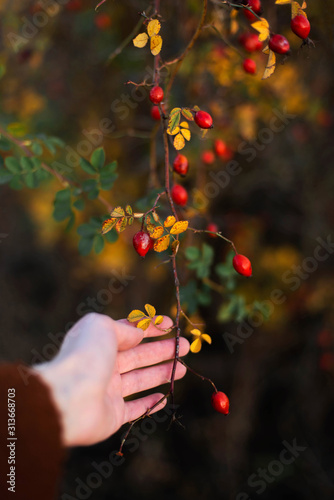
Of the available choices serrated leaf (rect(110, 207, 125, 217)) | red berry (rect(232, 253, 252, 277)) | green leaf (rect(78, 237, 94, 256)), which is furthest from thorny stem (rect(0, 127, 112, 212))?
red berry (rect(232, 253, 252, 277))

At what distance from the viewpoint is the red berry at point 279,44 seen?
940 millimetres

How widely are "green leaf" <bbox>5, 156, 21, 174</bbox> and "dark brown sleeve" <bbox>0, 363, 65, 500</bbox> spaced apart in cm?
61

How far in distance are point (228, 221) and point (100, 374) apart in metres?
1.56

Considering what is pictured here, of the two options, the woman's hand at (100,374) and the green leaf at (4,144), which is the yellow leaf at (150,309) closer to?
the woman's hand at (100,374)

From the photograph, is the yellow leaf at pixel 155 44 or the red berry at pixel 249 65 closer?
the yellow leaf at pixel 155 44

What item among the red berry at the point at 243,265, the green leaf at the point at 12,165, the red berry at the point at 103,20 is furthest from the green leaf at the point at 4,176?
the red berry at the point at 103,20

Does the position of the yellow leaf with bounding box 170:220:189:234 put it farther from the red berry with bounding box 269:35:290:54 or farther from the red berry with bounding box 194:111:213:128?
the red berry with bounding box 269:35:290:54

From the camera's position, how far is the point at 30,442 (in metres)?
0.86

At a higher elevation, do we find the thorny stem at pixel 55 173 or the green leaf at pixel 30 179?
the thorny stem at pixel 55 173

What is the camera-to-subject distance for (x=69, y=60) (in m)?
2.60

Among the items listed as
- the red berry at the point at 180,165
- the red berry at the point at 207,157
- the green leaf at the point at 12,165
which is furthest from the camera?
the red berry at the point at 207,157

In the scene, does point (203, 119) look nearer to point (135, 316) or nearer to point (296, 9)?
point (296, 9)

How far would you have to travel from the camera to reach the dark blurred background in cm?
199

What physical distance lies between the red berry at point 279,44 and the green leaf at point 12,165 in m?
0.76
